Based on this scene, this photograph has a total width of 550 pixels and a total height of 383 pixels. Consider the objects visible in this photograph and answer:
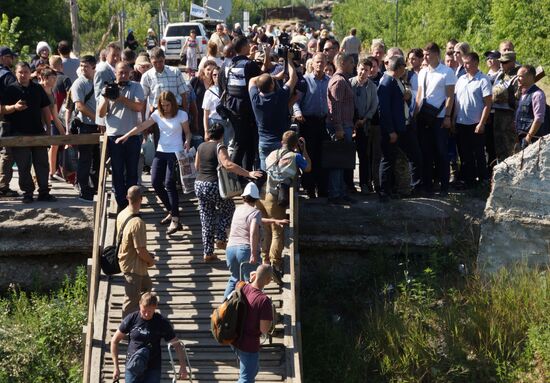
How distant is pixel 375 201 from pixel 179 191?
2.67 m

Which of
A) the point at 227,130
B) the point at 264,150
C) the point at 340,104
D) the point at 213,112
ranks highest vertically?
the point at 340,104

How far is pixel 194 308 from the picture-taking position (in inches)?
440

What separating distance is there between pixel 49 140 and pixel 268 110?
10.2ft

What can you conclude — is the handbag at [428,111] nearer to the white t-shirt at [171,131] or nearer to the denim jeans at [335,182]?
the denim jeans at [335,182]

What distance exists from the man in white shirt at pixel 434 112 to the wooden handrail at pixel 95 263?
4.31 m

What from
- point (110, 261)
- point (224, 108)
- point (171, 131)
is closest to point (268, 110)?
point (224, 108)

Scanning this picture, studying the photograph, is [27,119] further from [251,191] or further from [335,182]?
[251,191]

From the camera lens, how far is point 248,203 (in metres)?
10.4

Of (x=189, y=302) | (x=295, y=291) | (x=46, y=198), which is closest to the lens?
(x=295, y=291)

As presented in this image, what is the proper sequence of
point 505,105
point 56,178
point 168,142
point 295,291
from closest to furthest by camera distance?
point 295,291 < point 168,142 < point 505,105 < point 56,178

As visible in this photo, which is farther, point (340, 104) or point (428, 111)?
point (428, 111)

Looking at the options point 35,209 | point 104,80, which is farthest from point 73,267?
point 104,80

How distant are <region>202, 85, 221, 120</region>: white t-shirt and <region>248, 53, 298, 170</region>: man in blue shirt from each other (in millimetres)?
1048

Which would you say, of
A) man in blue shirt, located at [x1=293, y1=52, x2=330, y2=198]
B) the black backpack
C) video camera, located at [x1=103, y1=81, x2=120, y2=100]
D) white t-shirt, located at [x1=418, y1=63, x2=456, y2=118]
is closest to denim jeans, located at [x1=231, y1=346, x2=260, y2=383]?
the black backpack
